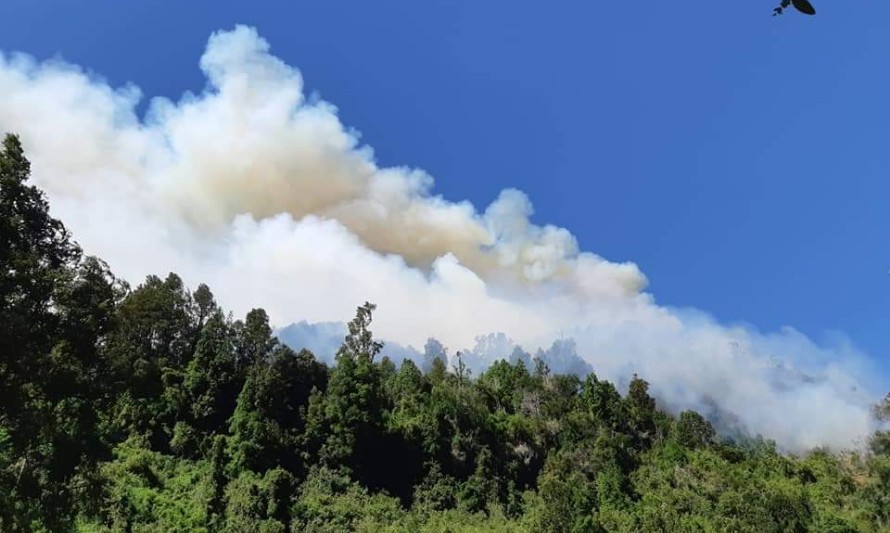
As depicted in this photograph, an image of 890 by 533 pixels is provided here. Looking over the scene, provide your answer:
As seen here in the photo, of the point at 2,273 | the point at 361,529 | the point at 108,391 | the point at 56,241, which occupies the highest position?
the point at 56,241

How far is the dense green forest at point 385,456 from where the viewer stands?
36.9m

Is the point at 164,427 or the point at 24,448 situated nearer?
the point at 24,448

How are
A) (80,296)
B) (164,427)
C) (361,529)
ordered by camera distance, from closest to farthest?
1. (80,296)
2. (361,529)
3. (164,427)

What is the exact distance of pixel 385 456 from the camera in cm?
4450

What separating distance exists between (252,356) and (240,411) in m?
6.58

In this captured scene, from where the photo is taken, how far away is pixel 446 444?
46625 mm

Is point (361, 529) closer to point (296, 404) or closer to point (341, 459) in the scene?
point (341, 459)

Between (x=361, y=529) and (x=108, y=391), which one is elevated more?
(x=108, y=391)

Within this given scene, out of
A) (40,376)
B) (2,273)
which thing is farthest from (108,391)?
(2,273)

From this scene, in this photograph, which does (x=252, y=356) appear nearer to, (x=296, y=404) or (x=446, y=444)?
(x=296, y=404)

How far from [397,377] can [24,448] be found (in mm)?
40559

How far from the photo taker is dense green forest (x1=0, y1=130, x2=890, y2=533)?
121 ft

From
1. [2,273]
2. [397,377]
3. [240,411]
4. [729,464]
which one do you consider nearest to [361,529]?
[240,411]

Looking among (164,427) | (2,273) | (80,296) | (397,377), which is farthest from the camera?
(397,377)
